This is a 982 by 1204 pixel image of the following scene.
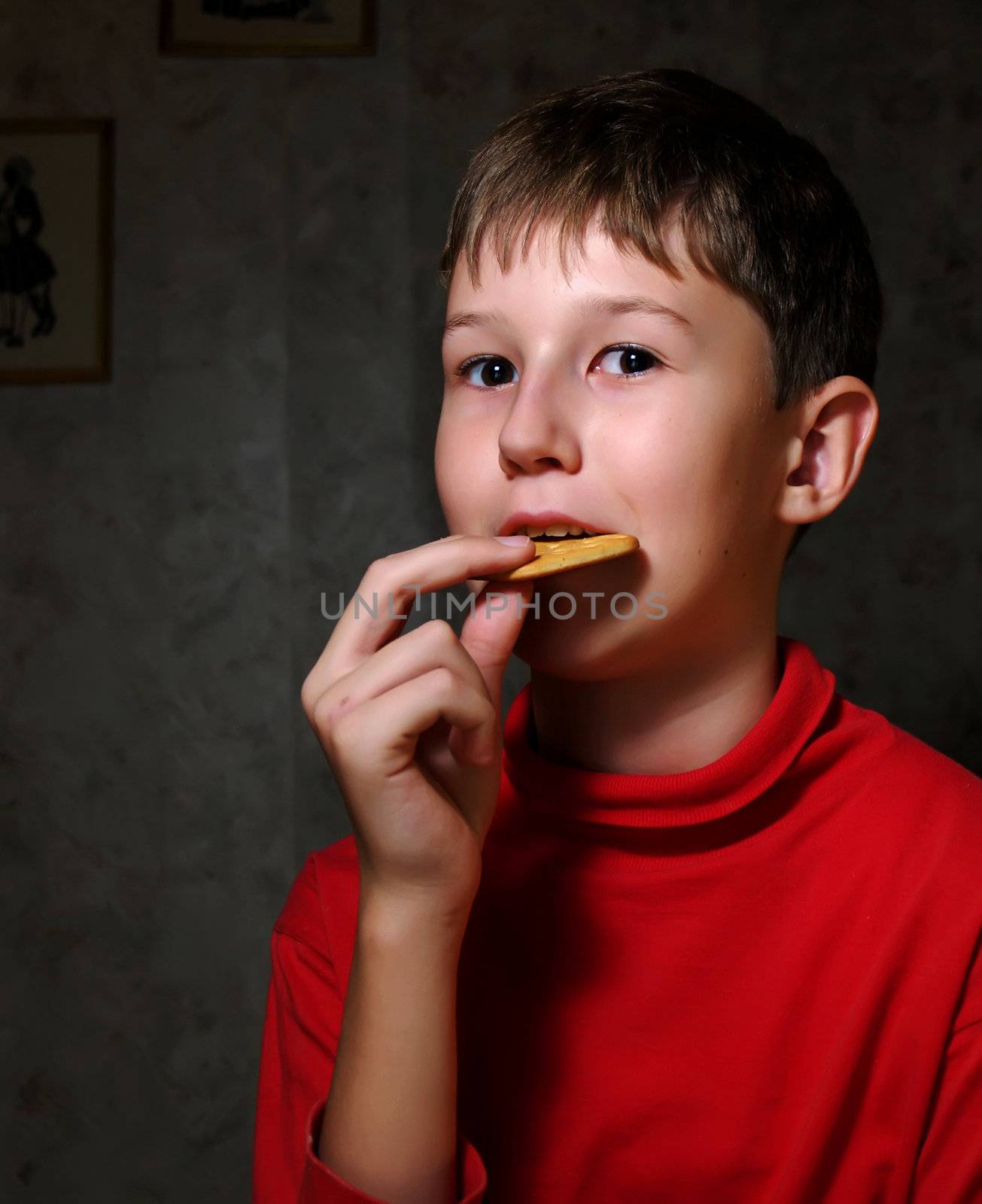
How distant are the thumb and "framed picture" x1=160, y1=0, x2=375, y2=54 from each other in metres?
1.70

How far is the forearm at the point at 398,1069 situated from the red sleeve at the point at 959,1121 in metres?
0.38

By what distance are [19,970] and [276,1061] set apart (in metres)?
1.44

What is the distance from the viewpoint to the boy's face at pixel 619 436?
0.94 meters

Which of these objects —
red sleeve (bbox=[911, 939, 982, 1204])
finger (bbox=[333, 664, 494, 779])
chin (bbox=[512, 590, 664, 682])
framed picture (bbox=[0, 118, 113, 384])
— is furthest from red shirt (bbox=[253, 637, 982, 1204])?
framed picture (bbox=[0, 118, 113, 384])

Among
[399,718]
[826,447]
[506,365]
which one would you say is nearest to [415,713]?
[399,718]

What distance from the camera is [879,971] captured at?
3.12 ft

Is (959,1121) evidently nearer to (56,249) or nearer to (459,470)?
(459,470)

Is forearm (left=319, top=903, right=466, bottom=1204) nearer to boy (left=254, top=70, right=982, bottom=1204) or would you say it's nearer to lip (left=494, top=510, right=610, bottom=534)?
boy (left=254, top=70, right=982, bottom=1204)

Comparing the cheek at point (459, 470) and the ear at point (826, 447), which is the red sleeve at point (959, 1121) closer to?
the ear at point (826, 447)

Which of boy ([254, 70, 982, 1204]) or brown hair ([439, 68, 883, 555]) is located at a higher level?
brown hair ([439, 68, 883, 555])

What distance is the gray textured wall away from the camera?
2.25 metres

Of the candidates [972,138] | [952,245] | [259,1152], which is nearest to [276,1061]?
[259,1152]

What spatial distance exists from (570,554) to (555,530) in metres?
0.08

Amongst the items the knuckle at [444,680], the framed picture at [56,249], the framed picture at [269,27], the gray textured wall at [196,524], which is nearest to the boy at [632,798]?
the knuckle at [444,680]
